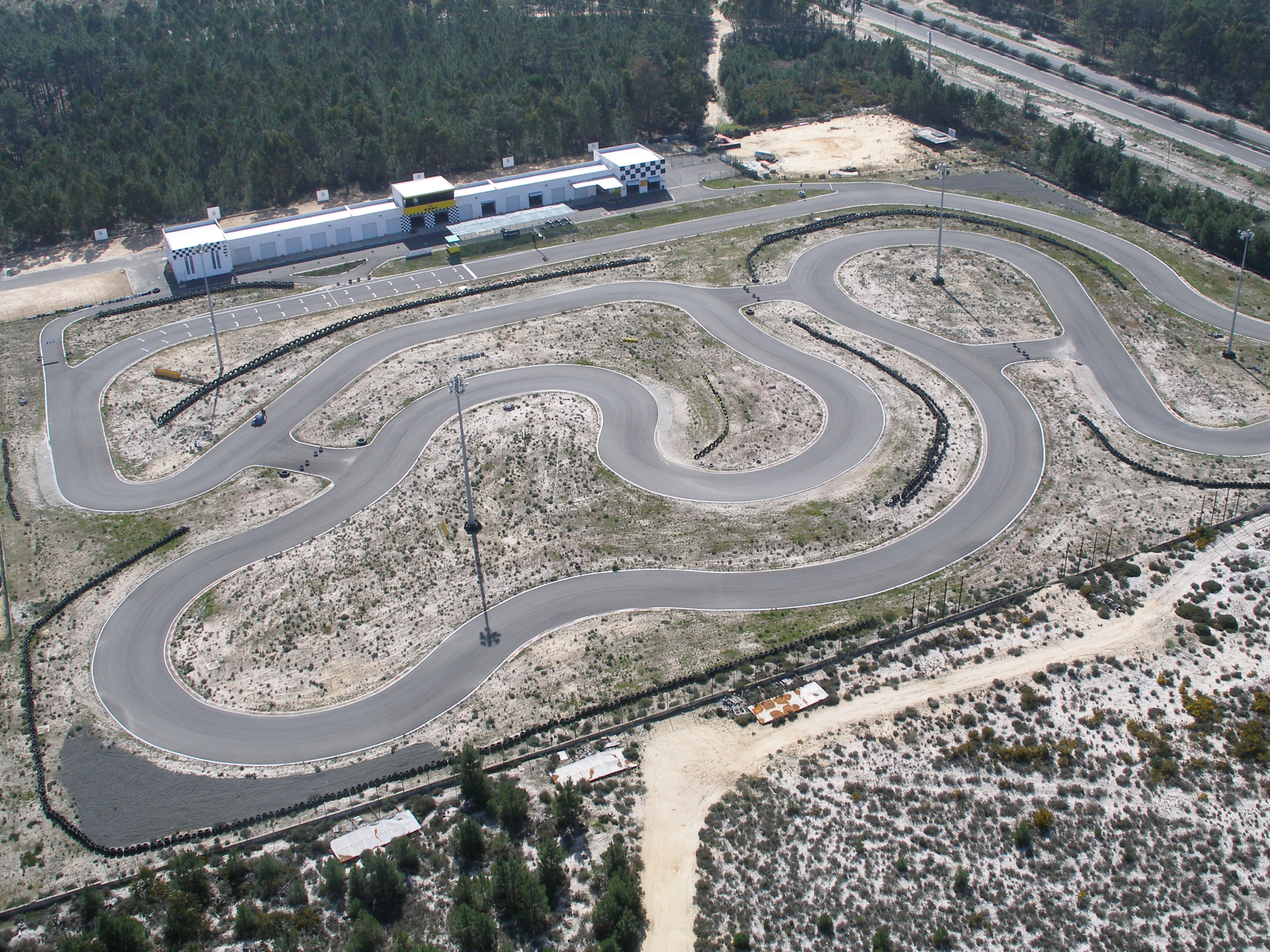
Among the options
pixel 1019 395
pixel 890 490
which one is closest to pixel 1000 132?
pixel 1019 395

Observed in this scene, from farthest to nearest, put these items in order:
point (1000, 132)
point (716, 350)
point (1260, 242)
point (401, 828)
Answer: point (1000, 132)
point (1260, 242)
point (716, 350)
point (401, 828)

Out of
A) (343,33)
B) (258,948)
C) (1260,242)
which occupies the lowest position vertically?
(258,948)

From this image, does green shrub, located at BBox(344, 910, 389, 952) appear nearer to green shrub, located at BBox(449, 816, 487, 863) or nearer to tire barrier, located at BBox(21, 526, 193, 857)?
green shrub, located at BBox(449, 816, 487, 863)

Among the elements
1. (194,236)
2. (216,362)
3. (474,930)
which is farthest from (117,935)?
(194,236)

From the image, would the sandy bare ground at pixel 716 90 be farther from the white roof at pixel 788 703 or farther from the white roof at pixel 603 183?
the white roof at pixel 788 703

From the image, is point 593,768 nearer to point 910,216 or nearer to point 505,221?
point 505,221

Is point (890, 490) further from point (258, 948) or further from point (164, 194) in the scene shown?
point (164, 194)

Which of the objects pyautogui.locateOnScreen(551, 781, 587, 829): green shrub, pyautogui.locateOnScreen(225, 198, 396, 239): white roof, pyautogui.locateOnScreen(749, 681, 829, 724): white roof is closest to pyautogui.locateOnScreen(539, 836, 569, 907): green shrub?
pyautogui.locateOnScreen(551, 781, 587, 829): green shrub
